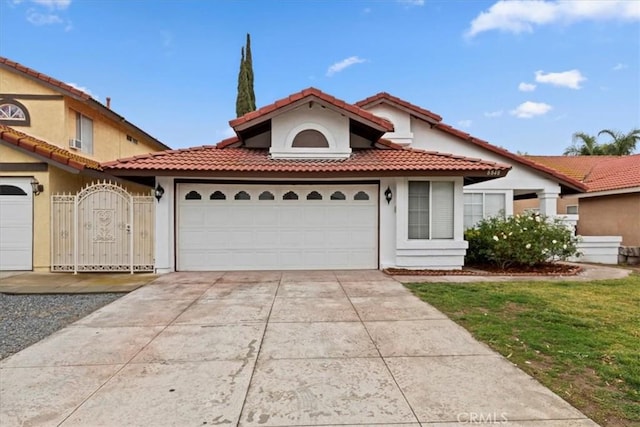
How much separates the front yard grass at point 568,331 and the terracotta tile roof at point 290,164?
3188 mm

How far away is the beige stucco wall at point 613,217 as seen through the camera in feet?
47.2

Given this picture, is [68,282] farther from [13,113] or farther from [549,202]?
[549,202]

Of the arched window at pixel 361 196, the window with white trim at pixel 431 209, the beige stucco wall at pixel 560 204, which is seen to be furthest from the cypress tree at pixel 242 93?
the beige stucco wall at pixel 560 204

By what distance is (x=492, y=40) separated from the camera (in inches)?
592

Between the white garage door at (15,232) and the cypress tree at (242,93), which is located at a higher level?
the cypress tree at (242,93)

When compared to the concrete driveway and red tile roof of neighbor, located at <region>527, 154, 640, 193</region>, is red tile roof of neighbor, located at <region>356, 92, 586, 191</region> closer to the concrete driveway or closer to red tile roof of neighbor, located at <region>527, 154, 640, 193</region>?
red tile roof of neighbor, located at <region>527, 154, 640, 193</region>

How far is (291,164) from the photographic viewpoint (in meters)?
10.1

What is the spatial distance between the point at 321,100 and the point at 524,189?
919 centimetres

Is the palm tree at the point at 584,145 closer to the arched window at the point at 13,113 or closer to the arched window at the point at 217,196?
the arched window at the point at 217,196

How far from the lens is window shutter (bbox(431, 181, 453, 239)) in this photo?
10398 millimetres

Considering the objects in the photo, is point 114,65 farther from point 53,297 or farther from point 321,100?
point 53,297

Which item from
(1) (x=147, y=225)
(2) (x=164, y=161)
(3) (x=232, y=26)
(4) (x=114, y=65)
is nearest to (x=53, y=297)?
(1) (x=147, y=225)

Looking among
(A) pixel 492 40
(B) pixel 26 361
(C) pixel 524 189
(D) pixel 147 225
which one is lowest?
(B) pixel 26 361

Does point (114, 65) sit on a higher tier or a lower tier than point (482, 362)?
higher
